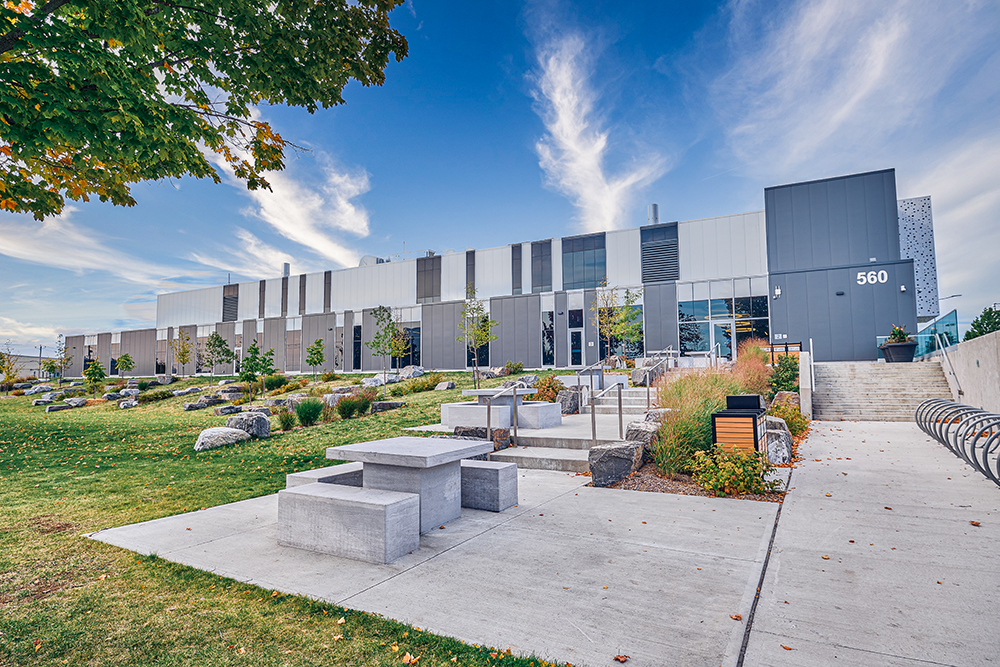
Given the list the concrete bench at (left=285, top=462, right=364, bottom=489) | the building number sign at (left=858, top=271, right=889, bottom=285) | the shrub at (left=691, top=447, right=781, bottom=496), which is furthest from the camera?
the building number sign at (left=858, top=271, right=889, bottom=285)

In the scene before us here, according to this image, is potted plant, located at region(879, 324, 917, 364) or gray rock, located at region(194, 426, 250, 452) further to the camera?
potted plant, located at region(879, 324, 917, 364)

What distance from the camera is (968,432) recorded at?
8.35 meters

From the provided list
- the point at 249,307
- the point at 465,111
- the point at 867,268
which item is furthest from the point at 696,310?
the point at 249,307

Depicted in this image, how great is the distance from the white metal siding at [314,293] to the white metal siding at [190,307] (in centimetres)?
1242

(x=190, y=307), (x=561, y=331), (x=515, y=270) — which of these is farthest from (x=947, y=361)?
(x=190, y=307)

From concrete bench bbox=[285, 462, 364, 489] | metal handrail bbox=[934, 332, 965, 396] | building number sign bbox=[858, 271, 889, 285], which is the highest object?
building number sign bbox=[858, 271, 889, 285]

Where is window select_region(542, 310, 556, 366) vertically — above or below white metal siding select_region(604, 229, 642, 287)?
below

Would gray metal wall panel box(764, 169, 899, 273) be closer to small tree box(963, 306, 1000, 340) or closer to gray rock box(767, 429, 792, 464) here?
small tree box(963, 306, 1000, 340)

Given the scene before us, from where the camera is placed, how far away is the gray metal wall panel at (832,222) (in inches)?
989

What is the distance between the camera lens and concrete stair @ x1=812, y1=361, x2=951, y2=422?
1516 centimetres

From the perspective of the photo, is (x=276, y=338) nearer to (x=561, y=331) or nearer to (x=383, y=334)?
(x=383, y=334)

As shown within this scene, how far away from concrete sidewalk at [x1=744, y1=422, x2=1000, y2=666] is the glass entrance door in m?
20.9

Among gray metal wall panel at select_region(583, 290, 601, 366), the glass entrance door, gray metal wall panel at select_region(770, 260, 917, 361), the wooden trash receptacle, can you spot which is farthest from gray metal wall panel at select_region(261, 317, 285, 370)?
the wooden trash receptacle

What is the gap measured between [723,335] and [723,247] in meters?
5.42
